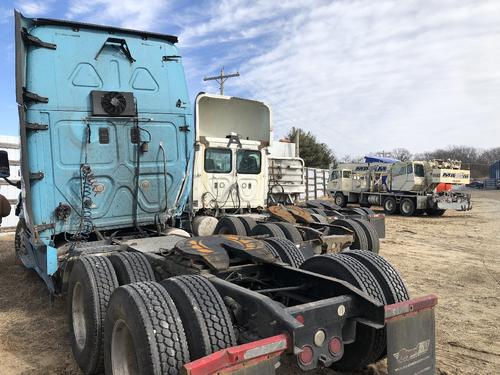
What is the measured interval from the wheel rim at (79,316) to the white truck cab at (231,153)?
4523 mm

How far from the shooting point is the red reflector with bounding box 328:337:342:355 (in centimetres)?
296

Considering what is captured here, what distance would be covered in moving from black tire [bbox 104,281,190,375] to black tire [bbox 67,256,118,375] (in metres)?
0.60

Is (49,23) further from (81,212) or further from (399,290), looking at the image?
(399,290)

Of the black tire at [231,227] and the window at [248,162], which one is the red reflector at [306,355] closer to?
the black tire at [231,227]

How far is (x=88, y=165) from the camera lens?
5.58m

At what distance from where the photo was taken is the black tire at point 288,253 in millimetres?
4633

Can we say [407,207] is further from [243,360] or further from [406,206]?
[243,360]

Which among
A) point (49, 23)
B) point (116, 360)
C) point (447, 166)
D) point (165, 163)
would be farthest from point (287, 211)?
point (447, 166)

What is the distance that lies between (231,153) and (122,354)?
6.22 m

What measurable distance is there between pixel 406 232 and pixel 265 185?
8.28 meters

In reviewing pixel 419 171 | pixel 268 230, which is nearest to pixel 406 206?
pixel 419 171

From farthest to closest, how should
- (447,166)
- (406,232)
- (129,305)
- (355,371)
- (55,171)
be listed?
(447,166)
(406,232)
(55,171)
(355,371)
(129,305)

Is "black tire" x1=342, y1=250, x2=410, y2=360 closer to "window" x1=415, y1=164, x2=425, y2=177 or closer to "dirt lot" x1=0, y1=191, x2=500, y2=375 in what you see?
"dirt lot" x1=0, y1=191, x2=500, y2=375

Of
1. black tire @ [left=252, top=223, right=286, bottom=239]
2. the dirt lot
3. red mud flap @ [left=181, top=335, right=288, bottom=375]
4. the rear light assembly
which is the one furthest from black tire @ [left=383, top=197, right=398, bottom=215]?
red mud flap @ [left=181, top=335, right=288, bottom=375]
